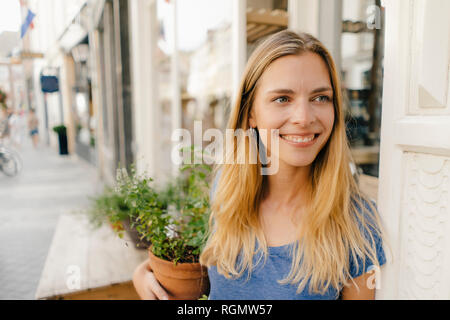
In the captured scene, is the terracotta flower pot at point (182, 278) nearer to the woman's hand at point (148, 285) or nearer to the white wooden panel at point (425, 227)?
the woman's hand at point (148, 285)

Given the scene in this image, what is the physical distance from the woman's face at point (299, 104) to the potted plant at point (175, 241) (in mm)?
483

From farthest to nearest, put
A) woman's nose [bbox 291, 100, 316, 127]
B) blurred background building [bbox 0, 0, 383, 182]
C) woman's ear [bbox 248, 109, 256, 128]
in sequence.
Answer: blurred background building [bbox 0, 0, 383, 182] → woman's ear [bbox 248, 109, 256, 128] → woman's nose [bbox 291, 100, 316, 127]

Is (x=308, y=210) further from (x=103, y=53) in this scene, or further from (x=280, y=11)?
(x=103, y=53)

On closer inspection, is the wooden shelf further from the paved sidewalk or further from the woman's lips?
the paved sidewalk

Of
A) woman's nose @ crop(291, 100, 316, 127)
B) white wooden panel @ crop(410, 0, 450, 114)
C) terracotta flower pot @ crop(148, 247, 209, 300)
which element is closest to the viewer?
white wooden panel @ crop(410, 0, 450, 114)

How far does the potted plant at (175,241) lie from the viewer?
107 centimetres

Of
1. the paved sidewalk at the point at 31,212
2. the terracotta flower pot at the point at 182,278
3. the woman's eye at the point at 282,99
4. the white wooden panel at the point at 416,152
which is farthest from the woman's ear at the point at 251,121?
the paved sidewalk at the point at 31,212

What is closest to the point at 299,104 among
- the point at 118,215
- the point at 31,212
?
the point at 118,215

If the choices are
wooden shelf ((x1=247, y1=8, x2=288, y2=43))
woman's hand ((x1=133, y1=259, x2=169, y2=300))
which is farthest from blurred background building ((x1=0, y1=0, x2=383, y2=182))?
woman's hand ((x1=133, y1=259, x2=169, y2=300))

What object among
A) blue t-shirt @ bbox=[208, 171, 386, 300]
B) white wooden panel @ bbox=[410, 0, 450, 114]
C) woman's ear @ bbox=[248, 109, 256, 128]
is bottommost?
blue t-shirt @ bbox=[208, 171, 386, 300]

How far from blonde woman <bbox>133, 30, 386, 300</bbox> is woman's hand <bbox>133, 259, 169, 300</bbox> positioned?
9.4 inches

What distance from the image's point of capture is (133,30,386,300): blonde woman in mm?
773

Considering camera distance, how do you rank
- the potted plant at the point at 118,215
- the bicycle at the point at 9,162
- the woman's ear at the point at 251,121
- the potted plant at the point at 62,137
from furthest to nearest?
the potted plant at the point at 62,137 → the bicycle at the point at 9,162 → the potted plant at the point at 118,215 → the woman's ear at the point at 251,121

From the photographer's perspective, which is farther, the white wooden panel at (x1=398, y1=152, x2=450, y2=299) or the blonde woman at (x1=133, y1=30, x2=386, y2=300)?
the blonde woman at (x1=133, y1=30, x2=386, y2=300)
